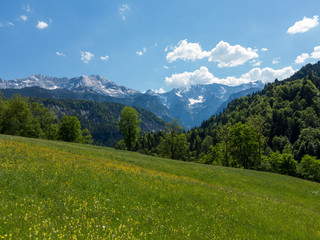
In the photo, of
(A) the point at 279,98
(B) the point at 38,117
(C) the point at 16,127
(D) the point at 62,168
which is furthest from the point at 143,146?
(D) the point at 62,168

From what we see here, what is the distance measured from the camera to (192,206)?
469 inches

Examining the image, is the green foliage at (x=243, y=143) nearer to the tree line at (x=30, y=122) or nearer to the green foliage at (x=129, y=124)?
the green foliage at (x=129, y=124)


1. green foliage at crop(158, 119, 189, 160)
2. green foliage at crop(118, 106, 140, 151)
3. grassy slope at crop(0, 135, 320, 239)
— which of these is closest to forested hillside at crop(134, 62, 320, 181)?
green foliage at crop(158, 119, 189, 160)

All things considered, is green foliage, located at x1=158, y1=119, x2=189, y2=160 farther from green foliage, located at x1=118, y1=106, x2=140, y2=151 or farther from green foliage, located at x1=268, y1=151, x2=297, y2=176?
green foliage, located at x1=268, y1=151, x2=297, y2=176

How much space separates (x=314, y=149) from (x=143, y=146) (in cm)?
13191

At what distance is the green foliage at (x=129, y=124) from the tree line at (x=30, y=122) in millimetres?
25465

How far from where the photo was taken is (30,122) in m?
68.6

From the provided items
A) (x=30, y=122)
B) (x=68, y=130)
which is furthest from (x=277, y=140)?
(x=30, y=122)

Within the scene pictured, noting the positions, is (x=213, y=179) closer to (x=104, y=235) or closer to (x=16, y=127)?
(x=104, y=235)

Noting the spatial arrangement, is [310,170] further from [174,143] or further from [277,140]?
[277,140]

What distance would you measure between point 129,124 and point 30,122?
37371 mm

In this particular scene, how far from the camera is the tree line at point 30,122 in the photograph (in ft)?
209

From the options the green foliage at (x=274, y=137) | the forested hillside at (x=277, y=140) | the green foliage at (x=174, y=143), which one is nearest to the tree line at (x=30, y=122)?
the green foliage at (x=174, y=143)

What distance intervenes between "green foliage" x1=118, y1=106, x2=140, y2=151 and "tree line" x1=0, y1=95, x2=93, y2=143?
A: 83.5 feet
